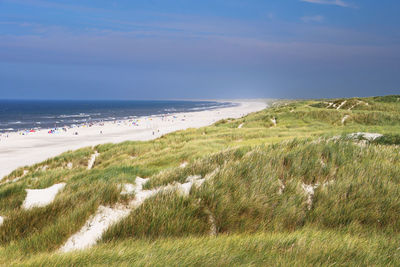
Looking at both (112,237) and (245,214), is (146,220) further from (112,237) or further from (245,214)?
(245,214)

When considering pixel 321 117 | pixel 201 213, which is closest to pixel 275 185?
pixel 201 213

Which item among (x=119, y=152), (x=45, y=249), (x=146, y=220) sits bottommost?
(x=119, y=152)

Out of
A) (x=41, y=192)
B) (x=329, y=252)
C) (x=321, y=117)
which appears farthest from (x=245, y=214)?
(x=321, y=117)

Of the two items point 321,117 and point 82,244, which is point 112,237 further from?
point 321,117

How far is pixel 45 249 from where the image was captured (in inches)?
165

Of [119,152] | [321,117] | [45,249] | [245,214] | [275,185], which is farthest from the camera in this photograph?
[321,117]

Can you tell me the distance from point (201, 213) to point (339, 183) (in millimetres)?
2956

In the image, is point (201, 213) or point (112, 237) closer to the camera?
point (112, 237)

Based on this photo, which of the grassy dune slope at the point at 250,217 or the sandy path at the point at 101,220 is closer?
the grassy dune slope at the point at 250,217

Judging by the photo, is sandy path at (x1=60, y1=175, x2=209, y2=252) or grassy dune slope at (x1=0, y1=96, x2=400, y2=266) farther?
sandy path at (x1=60, y1=175, x2=209, y2=252)

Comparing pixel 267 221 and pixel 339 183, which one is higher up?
pixel 339 183

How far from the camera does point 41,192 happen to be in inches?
264

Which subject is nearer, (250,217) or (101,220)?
(250,217)

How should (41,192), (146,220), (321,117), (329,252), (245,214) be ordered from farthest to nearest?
1. (321,117)
2. (41,192)
3. (245,214)
4. (146,220)
5. (329,252)
